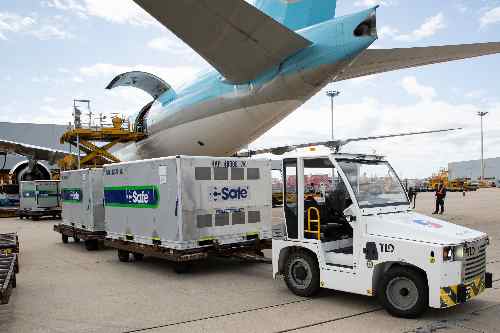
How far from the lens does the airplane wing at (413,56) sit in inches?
482

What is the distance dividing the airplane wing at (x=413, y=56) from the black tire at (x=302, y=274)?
25.5 ft

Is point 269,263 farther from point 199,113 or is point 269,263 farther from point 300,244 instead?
point 199,113

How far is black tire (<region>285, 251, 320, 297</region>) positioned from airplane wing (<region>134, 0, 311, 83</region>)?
4965mm

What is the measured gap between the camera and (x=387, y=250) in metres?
6.41

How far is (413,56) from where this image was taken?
1298cm

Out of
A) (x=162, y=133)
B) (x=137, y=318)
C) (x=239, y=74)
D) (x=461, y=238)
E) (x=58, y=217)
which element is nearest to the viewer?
(x=461, y=238)

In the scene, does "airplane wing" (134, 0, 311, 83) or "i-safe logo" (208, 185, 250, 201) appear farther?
"i-safe logo" (208, 185, 250, 201)

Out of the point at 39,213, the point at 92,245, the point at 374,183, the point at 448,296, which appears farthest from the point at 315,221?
the point at 39,213

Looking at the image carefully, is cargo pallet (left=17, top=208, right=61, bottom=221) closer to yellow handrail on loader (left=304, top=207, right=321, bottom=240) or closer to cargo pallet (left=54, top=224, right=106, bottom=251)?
cargo pallet (left=54, top=224, right=106, bottom=251)

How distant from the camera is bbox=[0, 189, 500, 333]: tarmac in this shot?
629cm

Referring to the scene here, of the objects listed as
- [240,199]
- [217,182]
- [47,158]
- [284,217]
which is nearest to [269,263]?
[240,199]

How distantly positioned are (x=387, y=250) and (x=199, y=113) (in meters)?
11.9

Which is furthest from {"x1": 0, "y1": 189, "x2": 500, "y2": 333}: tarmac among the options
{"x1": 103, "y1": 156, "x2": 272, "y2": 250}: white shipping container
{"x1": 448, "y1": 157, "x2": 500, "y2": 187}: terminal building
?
{"x1": 448, "y1": 157, "x2": 500, "y2": 187}: terminal building

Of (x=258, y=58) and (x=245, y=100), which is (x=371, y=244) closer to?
(x=258, y=58)
